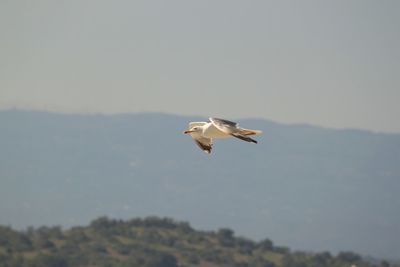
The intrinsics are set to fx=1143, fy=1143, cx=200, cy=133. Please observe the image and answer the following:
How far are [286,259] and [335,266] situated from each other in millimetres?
9069

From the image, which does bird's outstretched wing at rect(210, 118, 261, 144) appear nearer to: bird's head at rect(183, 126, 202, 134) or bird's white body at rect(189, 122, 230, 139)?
bird's white body at rect(189, 122, 230, 139)

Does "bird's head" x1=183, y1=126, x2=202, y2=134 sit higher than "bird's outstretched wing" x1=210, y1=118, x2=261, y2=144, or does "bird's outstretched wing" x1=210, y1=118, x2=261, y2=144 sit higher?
"bird's head" x1=183, y1=126, x2=202, y2=134

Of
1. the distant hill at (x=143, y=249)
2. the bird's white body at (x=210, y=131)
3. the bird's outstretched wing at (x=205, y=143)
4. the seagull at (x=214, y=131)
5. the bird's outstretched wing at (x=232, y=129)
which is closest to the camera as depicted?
the bird's outstretched wing at (x=232, y=129)

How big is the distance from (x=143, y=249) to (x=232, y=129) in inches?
4772

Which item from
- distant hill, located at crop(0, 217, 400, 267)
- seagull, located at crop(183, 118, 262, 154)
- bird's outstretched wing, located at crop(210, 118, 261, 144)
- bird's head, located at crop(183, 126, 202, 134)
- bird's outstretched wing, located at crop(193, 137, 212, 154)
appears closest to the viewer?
bird's outstretched wing, located at crop(210, 118, 261, 144)

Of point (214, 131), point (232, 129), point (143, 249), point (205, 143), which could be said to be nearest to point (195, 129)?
point (205, 143)

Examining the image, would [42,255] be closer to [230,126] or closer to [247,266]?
[247,266]

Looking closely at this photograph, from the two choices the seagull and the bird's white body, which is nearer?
the seagull

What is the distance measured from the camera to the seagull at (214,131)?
860 inches

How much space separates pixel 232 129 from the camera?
22.2 m

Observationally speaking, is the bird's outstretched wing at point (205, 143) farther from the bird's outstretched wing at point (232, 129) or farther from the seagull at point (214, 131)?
the bird's outstretched wing at point (232, 129)

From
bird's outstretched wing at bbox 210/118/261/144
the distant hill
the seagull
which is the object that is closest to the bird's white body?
the seagull

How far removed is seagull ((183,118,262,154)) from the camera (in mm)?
21844

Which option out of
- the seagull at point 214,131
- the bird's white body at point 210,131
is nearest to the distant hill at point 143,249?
the seagull at point 214,131
